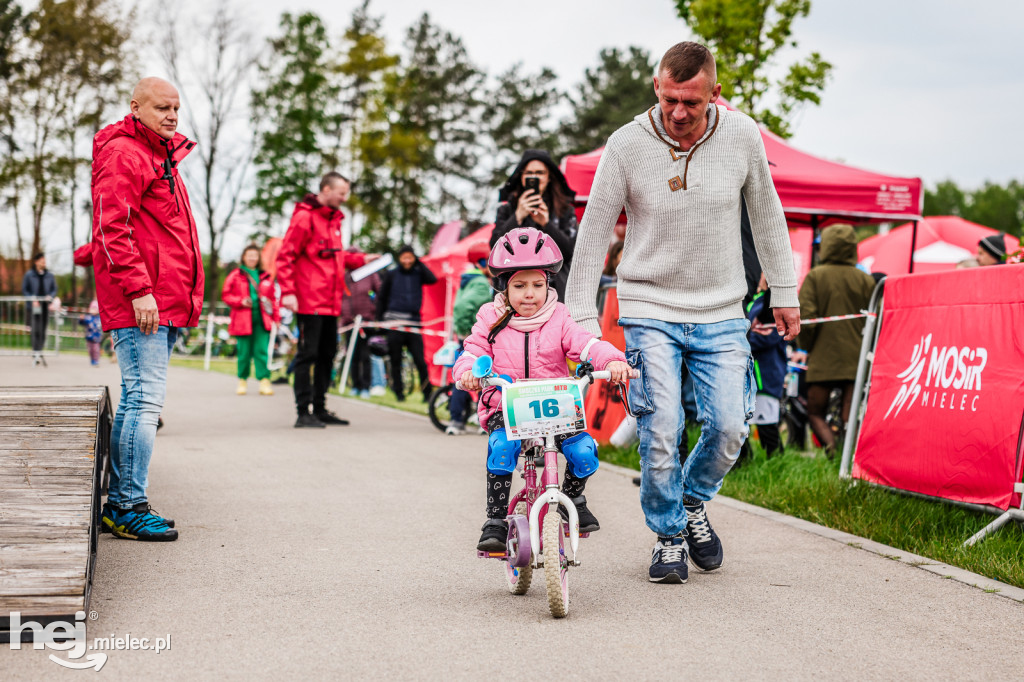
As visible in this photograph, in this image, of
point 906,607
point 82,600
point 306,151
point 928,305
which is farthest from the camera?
point 306,151

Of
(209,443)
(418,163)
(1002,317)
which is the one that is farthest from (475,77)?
(1002,317)

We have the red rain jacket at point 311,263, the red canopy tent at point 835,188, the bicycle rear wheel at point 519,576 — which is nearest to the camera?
the bicycle rear wheel at point 519,576

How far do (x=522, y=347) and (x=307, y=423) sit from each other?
21.0ft

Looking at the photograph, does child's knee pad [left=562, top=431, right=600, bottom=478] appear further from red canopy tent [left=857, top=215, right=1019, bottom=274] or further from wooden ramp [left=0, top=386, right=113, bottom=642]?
red canopy tent [left=857, top=215, right=1019, bottom=274]

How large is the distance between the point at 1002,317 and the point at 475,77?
156 feet

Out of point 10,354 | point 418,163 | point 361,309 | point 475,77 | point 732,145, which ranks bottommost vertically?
point 10,354

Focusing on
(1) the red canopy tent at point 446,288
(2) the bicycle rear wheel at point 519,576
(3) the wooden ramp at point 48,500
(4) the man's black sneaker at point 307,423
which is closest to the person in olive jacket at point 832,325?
(4) the man's black sneaker at point 307,423

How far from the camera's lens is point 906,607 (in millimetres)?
4277

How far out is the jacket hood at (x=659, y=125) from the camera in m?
4.55

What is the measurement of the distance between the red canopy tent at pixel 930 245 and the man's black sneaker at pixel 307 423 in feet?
37.1

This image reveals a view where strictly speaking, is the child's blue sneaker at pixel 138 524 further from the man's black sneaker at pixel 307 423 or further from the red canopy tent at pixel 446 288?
the red canopy tent at pixel 446 288

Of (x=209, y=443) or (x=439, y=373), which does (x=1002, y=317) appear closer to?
(x=209, y=443)

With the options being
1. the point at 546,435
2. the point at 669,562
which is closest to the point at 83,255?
the point at 546,435

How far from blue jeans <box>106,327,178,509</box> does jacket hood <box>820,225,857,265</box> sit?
6.08 m
